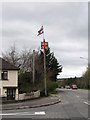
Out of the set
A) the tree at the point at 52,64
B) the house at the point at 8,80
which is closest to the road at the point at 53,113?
the house at the point at 8,80

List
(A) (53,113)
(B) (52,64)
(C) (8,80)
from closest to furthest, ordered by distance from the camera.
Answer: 1. (A) (53,113)
2. (C) (8,80)
3. (B) (52,64)

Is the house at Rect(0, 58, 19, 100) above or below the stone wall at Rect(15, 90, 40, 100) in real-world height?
above

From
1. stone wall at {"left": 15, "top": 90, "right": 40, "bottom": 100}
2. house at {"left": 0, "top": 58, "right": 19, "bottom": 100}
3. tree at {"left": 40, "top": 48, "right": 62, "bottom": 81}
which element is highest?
tree at {"left": 40, "top": 48, "right": 62, "bottom": 81}

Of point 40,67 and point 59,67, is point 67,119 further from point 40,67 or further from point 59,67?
point 59,67

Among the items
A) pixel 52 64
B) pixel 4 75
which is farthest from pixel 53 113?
pixel 52 64

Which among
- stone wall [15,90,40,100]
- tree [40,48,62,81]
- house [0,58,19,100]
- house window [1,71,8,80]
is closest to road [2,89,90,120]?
stone wall [15,90,40,100]

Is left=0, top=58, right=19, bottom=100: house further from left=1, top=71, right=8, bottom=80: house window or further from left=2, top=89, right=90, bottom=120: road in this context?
left=2, top=89, right=90, bottom=120: road

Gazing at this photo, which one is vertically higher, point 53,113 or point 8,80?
point 8,80

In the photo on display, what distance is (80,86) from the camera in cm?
9738

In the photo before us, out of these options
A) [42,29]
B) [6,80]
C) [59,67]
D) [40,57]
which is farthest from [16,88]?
[59,67]

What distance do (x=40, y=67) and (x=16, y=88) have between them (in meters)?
17.0

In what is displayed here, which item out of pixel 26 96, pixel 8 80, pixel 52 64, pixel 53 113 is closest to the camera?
pixel 53 113

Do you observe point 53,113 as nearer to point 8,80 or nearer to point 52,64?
point 8,80

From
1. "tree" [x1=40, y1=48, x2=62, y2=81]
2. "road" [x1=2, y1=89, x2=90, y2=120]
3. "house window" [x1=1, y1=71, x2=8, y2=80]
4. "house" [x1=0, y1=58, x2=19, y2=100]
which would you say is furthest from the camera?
"tree" [x1=40, y1=48, x2=62, y2=81]
